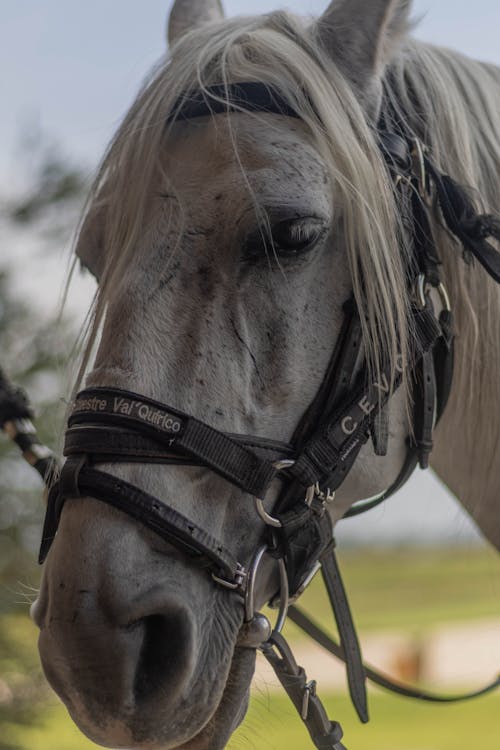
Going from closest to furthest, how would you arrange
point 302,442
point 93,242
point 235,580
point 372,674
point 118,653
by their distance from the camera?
1. point 118,653
2. point 235,580
3. point 302,442
4. point 93,242
5. point 372,674

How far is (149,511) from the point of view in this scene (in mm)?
1376

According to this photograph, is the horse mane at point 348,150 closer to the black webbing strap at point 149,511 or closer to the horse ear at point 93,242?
the horse ear at point 93,242

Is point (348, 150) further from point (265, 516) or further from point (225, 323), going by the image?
point (265, 516)

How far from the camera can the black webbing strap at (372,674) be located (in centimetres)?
211

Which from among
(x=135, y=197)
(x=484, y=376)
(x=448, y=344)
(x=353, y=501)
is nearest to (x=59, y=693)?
(x=353, y=501)

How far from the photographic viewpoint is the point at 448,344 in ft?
6.05

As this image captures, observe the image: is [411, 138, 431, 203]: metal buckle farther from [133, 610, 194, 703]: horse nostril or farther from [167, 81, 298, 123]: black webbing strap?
[133, 610, 194, 703]: horse nostril

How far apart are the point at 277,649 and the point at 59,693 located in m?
0.42

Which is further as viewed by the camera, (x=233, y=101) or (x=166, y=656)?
(x=233, y=101)

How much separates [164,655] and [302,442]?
0.46 metres

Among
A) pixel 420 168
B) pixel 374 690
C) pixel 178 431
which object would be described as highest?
pixel 420 168

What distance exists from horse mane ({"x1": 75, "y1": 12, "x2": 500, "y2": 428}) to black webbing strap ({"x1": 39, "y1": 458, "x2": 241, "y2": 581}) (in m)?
0.39

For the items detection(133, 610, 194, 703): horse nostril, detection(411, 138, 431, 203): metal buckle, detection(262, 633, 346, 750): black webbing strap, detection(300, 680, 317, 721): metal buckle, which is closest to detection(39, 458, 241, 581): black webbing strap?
detection(133, 610, 194, 703): horse nostril

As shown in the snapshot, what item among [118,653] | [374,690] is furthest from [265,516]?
[374,690]
